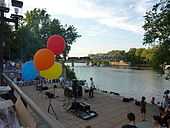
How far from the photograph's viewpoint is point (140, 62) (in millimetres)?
116000

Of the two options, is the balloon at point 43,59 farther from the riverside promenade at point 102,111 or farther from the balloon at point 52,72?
the riverside promenade at point 102,111

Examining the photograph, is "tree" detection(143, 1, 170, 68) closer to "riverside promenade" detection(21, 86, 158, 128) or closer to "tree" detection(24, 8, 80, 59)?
"riverside promenade" detection(21, 86, 158, 128)

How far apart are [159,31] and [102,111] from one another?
760cm

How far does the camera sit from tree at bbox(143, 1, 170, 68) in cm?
2053

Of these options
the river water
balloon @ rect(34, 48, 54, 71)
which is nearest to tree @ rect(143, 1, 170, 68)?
balloon @ rect(34, 48, 54, 71)

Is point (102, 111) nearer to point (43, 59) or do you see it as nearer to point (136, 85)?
point (43, 59)

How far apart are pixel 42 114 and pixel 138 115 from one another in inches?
630

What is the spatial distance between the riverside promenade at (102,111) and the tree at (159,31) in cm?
408

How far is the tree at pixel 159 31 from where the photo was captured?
808 inches

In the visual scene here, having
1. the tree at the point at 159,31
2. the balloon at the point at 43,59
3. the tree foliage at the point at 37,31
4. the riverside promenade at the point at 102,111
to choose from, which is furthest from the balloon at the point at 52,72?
the tree foliage at the point at 37,31

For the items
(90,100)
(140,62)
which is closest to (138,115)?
(90,100)

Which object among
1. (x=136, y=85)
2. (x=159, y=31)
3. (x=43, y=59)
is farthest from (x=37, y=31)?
(x=43, y=59)

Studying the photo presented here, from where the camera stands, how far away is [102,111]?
59.5 feet

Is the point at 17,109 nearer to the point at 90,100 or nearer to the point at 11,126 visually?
the point at 11,126
